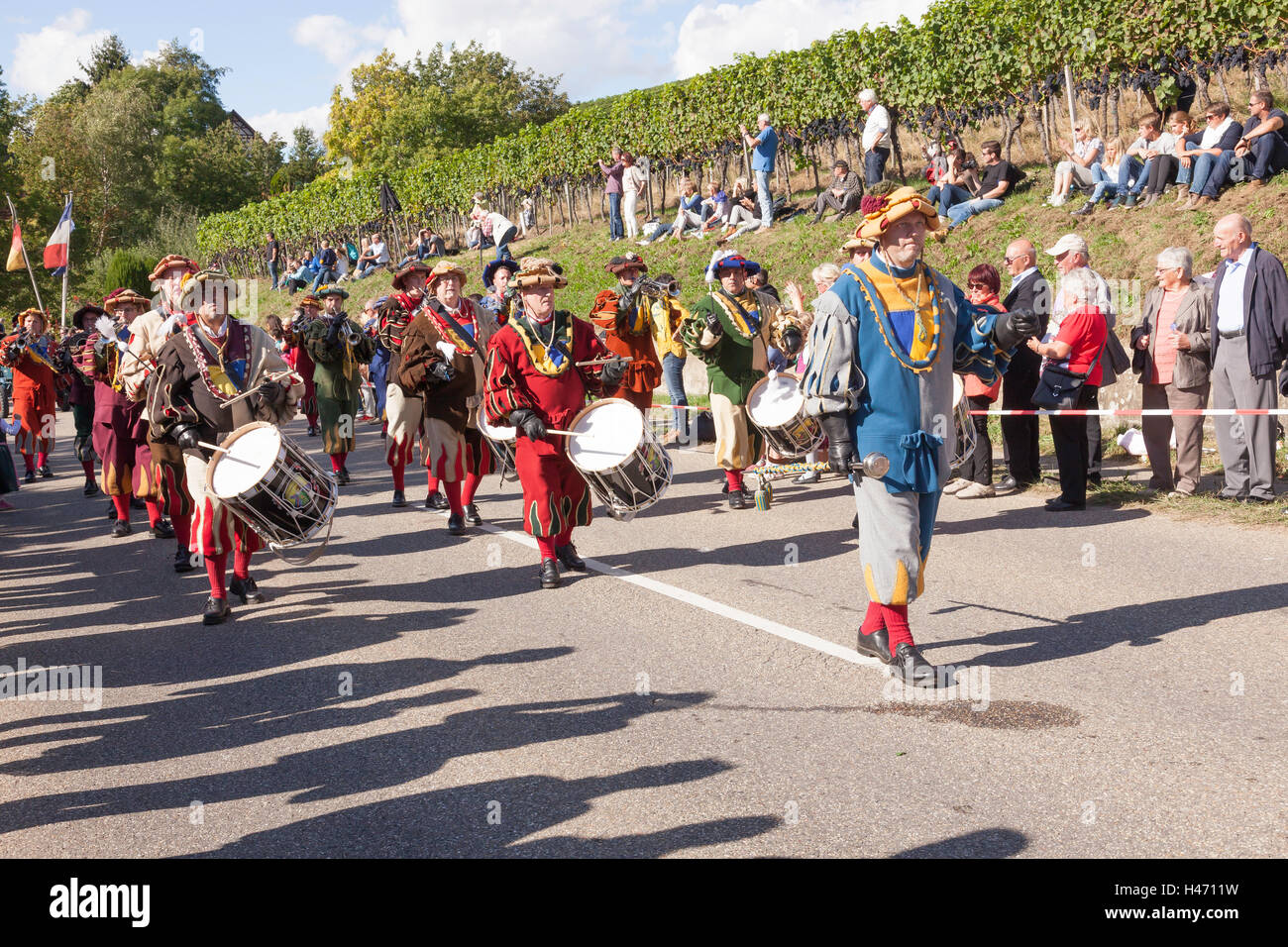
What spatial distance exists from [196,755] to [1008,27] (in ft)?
59.3

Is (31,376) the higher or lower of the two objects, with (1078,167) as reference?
lower

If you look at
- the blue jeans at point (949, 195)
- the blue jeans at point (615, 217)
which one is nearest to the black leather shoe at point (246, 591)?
the blue jeans at point (949, 195)

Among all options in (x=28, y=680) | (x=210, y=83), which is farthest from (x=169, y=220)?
(x=28, y=680)

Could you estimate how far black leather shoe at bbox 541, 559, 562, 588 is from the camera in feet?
26.8

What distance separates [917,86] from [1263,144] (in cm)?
816

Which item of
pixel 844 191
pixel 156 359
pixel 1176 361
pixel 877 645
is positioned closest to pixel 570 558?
pixel 156 359

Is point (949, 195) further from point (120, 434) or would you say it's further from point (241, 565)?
point (241, 565)

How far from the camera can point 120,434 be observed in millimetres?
11477

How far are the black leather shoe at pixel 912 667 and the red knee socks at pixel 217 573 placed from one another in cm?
447

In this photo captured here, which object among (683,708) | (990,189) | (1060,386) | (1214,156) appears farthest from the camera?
(990,189)

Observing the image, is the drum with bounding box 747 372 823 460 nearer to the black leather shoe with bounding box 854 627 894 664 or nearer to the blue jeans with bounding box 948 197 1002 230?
the black leather shoe with bounding box 854 627 894 664

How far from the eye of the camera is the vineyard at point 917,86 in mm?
16984

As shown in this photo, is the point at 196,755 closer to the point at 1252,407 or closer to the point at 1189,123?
the point at 1252,407
